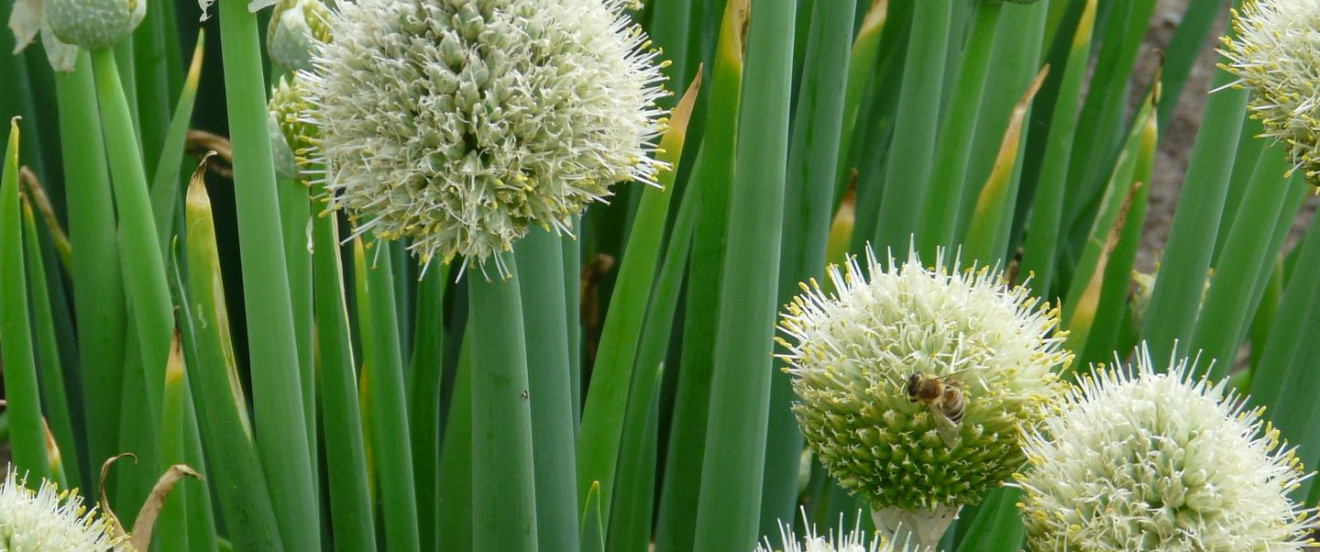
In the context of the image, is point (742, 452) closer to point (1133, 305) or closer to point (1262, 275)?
point (1262, 275)

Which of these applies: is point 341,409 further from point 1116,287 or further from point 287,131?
point 1116,287

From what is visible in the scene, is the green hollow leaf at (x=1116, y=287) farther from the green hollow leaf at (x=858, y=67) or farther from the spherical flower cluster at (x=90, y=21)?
the spherical flower cluster at (x=90, y=21)

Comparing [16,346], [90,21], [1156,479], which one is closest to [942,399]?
[1156,479]

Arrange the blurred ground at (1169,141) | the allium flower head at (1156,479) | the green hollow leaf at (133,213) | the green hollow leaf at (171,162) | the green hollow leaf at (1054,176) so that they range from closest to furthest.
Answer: the allium flower head at (1156,479), the green hollow leaf at (133,213), the green hollow leaf at (171,162), the green hollow leaf at (1054,176), the blurred ground at (1169,141)

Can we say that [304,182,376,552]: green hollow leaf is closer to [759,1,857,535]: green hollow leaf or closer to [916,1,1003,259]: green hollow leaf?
[759,1,857,535]: green hollow leaf

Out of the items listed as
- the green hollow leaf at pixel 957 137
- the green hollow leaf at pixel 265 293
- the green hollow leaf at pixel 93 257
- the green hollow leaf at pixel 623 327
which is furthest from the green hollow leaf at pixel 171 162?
the green hollow leaf at pixel 957 137
